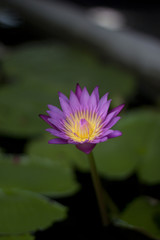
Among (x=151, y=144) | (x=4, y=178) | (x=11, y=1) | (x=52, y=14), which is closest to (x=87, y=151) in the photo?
(x=4, y=178)

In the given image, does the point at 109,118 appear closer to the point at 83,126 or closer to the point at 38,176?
the point at 83,126

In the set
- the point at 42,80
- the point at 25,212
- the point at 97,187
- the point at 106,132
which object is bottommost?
the point at 25,212

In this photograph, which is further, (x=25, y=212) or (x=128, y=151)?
(x=128, y=151)

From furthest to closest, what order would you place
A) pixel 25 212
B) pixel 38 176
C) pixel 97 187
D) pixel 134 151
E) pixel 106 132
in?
pixel 134 151
pixel 38 176
pixel 25 212
pixel 97 187
pixel 106 132

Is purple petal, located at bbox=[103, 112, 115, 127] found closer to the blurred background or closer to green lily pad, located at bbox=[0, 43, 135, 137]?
the blurred background

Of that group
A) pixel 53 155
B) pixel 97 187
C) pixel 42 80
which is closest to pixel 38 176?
pixel 53 155

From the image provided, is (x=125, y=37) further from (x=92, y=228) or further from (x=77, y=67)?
(x=92, y=228)

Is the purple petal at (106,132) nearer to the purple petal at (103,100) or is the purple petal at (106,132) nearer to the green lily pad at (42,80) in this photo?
the purple petal at (103,100)

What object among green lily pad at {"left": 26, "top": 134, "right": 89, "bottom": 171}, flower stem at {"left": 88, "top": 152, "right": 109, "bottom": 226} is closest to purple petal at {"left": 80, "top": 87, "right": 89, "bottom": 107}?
flower stem at {"left": 88, "top": 152, "right": 109, "bottom": 226}
